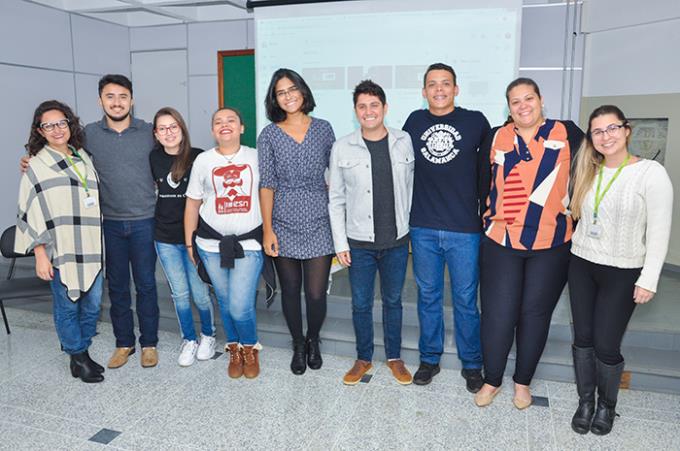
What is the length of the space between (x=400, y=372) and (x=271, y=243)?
0.95m

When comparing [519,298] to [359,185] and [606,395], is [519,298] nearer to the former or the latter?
[606,395]

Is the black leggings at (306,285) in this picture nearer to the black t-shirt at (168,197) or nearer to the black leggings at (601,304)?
the black t-shirt at (168,197)

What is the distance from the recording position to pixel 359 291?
8.25ft

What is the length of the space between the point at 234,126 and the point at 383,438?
1581mm

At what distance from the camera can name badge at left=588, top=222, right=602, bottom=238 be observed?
6.39 ft

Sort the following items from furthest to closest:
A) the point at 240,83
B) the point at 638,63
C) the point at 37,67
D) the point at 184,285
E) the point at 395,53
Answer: the point at 240,83 < the point at 37,67 < the point at 638,63 < the point at 395,53 < the point at 184,285

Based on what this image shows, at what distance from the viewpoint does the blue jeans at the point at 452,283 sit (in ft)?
7.74

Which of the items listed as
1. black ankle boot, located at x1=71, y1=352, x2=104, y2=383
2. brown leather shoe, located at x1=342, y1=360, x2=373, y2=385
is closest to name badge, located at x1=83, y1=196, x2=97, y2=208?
black ankle boot, located at x1=71, y1=352, x2=104, y2=383

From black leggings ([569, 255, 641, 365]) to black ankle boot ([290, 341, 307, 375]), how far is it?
137 cm

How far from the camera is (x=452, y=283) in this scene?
2.46 metres

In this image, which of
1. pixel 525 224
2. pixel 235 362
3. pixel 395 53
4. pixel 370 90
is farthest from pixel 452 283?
pixel 395 53

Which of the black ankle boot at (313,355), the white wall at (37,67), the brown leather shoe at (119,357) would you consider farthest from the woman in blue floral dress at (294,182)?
the white wall at (37,67)

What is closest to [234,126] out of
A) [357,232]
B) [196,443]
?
[357,232]

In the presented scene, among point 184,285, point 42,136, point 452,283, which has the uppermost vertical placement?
point 42,136
